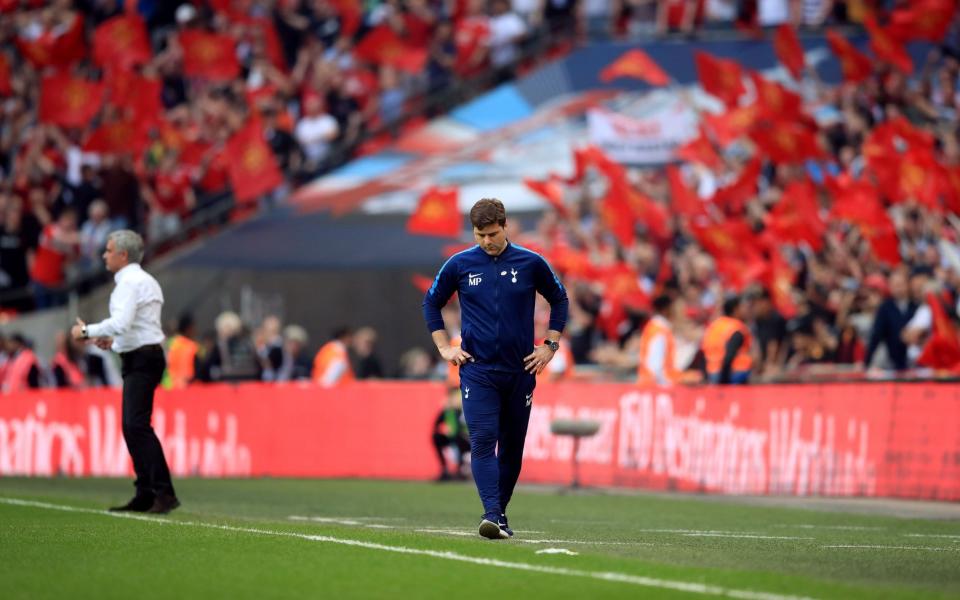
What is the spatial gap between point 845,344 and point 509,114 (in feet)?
34.2

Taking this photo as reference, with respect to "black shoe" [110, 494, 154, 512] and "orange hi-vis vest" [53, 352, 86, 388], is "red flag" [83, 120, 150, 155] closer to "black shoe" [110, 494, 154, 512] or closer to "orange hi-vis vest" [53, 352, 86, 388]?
"orange hi-vis vest" [53, 352, 86, 388]

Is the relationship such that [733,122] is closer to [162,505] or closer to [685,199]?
[685,199]

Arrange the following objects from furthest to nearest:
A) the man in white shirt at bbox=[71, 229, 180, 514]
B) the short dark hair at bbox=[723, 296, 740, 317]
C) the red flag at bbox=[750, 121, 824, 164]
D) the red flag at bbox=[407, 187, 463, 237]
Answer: the red flag at bbox=[407, 187, 463, 237] < the red flag at bbox=[750, 121, 824, 164] < the short dark hair at bbox=[723, 296, 740, 317] < the man in white shirt at bbox=[71, 229, 180, 514]

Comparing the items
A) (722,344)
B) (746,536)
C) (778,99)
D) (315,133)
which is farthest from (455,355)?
(315,133)

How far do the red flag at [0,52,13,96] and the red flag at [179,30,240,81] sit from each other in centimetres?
357

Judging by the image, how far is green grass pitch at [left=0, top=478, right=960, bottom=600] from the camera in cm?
881

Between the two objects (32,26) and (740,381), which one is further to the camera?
(32,26)

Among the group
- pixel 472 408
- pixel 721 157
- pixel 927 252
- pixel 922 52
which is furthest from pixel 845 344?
pixel 472 408

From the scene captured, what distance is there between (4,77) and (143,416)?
18846mm

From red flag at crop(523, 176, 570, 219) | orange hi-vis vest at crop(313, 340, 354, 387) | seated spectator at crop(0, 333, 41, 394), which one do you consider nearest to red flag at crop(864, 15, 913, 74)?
red flag at crop(523, 176, 570, 219)

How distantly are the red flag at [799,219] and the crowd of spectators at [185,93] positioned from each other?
8855 millimetres

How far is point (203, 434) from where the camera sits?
23859 millimetres

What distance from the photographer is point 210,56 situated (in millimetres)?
30000

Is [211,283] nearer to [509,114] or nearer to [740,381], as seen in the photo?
[509,114]
